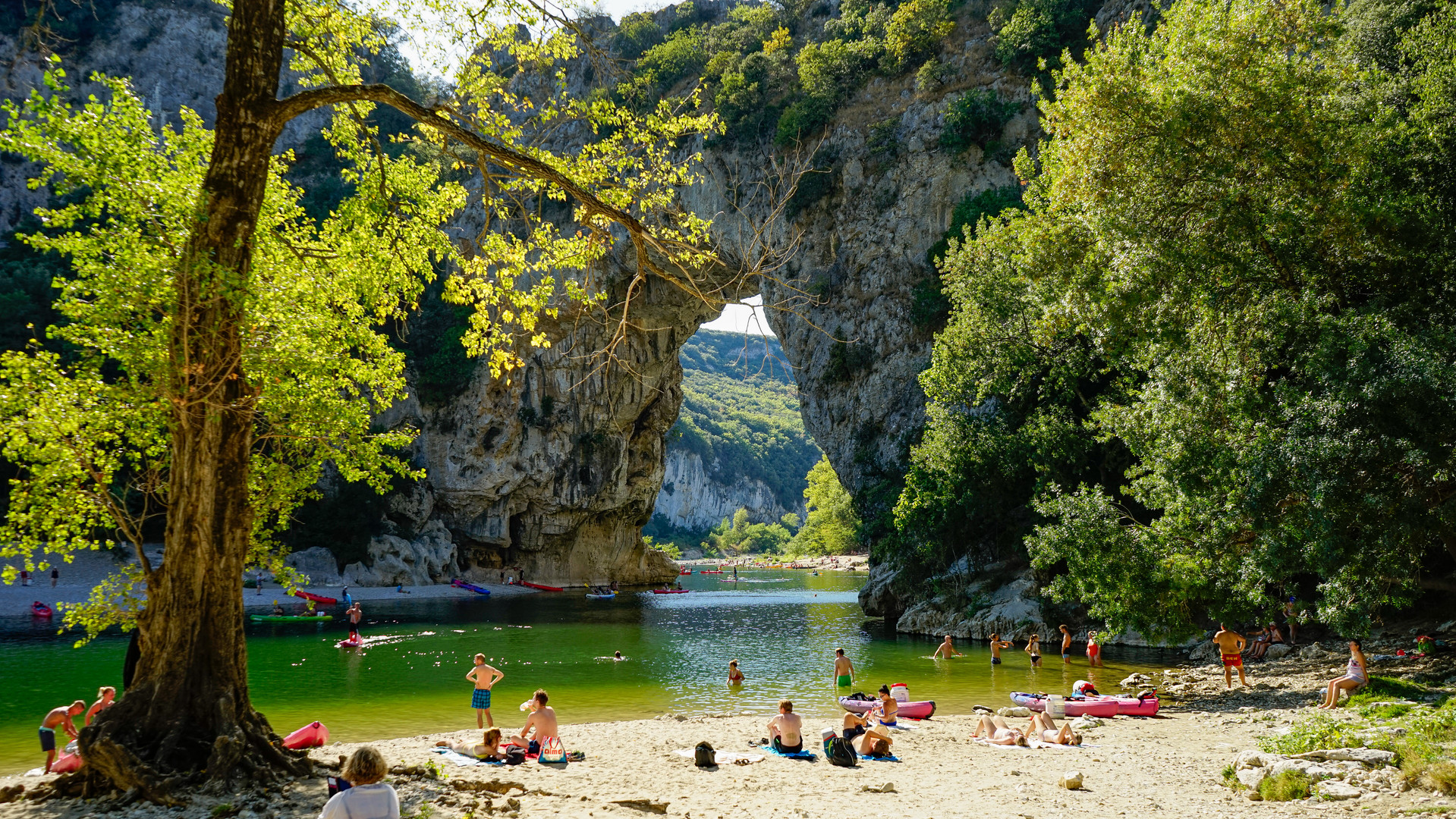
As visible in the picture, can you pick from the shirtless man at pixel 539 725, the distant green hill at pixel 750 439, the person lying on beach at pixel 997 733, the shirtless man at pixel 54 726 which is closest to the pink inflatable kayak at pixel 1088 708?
the person lying on beach at pixel 997 733

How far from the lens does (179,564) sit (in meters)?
7.05

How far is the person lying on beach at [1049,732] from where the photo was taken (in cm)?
1098

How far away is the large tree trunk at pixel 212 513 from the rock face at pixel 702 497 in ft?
379

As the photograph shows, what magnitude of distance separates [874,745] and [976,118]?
2937cm

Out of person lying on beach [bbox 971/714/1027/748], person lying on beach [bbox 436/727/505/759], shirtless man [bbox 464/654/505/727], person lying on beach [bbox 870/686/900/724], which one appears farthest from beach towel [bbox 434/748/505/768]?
person lying on beach [bbox 971/714/1027/748]

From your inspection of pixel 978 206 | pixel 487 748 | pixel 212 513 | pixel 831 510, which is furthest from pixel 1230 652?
pixel 831 510

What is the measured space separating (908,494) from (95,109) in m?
24.0

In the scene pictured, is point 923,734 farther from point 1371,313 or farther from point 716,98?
point 716,98

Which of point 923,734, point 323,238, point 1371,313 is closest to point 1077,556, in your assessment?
point 923,734

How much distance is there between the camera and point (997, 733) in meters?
11.5

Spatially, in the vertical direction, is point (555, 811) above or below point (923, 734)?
above

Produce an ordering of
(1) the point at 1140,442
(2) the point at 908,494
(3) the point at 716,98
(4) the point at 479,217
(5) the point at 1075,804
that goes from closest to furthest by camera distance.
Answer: (5) the point at 1075,804 < (1) the point at 1140,442 < (2) the point at 908,494 < (4) the point at 479,217 < (3) the point at 716,98

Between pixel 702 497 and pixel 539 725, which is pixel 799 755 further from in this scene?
pixel 702 497

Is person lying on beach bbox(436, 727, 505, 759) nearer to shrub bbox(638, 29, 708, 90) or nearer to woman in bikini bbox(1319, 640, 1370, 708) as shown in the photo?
woman in bikini bbox(1319, 640, 1370, 708)
